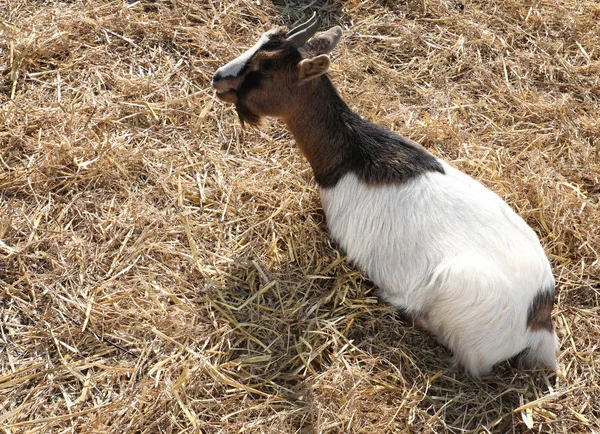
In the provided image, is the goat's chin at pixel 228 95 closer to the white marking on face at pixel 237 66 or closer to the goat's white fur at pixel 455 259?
the white marking on face at pixel 237 66

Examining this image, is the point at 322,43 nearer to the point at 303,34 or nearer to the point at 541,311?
the point at 303,34

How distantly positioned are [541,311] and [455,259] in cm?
55

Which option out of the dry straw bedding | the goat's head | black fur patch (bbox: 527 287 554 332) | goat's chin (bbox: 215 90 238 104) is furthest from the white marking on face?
black fur patch (bbox: 527 287 554 332)

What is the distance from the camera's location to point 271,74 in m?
3.80

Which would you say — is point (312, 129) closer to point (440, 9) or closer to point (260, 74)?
point (260, 74)

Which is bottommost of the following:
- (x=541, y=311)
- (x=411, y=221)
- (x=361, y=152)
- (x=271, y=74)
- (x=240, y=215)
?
(x=240, y=215)

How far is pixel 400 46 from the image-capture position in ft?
18.4

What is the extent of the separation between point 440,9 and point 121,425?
4492 millimetres

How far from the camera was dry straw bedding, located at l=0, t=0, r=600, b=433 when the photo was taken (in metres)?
3.37

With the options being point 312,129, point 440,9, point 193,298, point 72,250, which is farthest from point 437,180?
point 440,9

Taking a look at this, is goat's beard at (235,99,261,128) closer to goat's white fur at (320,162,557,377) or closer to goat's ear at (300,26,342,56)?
goat's ear at (300,26,342,56)

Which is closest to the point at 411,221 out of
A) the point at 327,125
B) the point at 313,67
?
the point at 327,125

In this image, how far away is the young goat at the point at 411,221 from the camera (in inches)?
135

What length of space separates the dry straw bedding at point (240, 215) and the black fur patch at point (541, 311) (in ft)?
0.93
